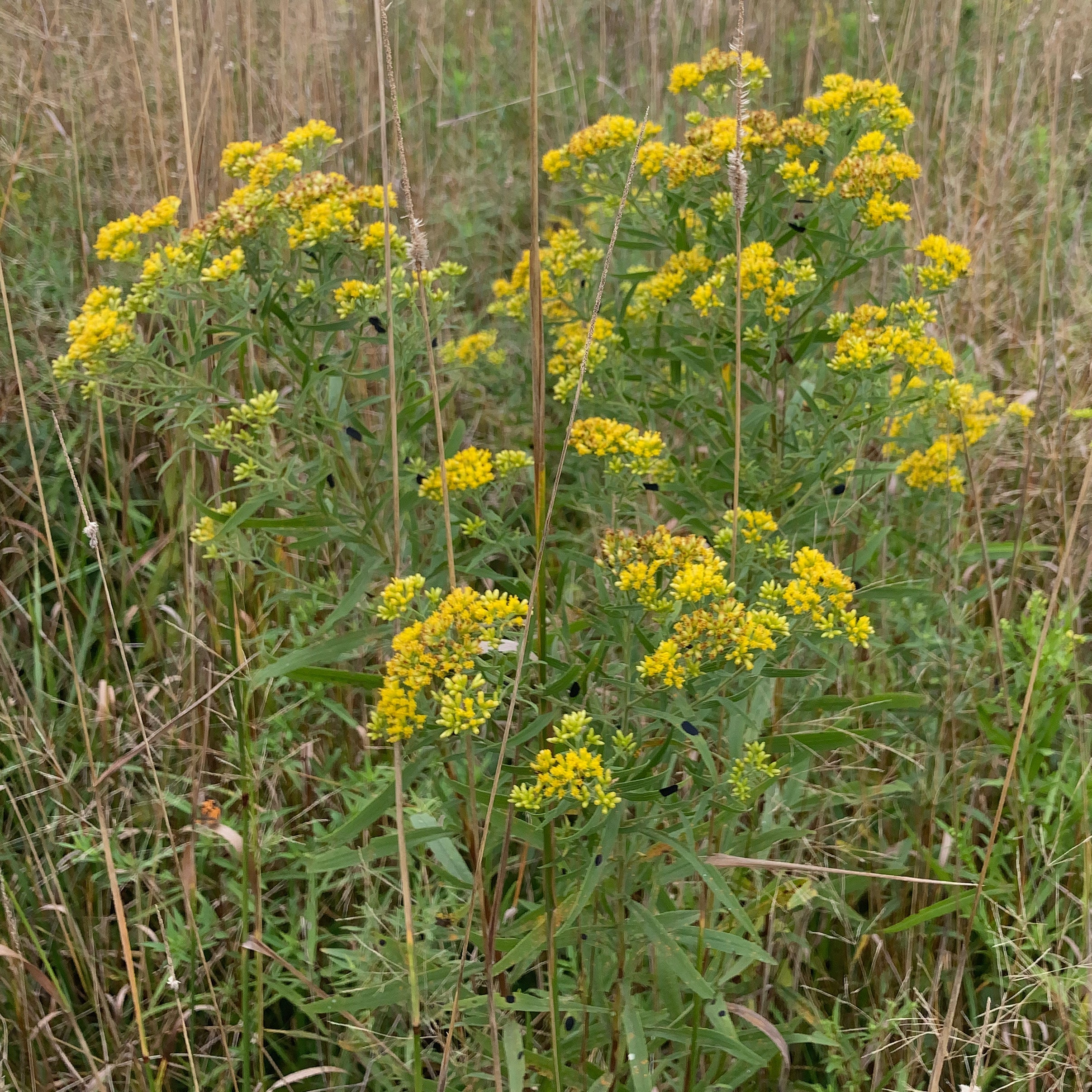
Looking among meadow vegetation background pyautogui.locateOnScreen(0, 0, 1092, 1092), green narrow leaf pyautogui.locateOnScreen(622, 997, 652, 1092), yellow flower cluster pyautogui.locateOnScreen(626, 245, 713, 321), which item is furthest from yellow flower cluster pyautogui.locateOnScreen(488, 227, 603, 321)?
green narrow leaf pyautogui.locateOnScreen(622, 997, 652, 1092)

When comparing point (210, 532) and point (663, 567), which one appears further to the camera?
point (210, 532)

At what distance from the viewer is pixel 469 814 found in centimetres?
155

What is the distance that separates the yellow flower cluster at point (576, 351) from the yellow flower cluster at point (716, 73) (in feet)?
1.82

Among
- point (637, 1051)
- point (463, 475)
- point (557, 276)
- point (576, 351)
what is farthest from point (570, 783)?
point (557, 276)

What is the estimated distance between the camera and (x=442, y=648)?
4.28 ft

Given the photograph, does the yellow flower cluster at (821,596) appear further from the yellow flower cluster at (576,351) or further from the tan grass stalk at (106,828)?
the tan grass stalk at (106,828)

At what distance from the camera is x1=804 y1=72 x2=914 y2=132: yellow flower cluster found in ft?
6.71

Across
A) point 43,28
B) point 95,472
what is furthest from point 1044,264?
point 43,28

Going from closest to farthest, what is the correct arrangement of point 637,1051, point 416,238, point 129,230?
1. point 416,238
2. point 637,1051
3. point 129,230

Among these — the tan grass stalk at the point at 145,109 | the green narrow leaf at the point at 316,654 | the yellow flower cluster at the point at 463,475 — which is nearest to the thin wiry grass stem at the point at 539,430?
the yellow flower cluster at the point at 463,475

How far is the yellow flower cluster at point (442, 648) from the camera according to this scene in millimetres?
1290

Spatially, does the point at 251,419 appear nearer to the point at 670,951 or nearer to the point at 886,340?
the point at 670,951

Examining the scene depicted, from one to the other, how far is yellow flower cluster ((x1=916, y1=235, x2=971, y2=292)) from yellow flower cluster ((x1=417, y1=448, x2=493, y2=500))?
3.25ft

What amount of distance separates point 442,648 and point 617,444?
1.69 ft
